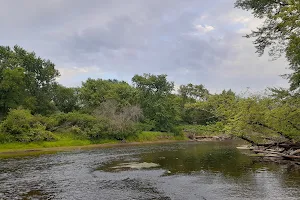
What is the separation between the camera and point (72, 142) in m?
69.0

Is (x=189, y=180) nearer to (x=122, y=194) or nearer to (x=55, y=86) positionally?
(x=122, y=194)

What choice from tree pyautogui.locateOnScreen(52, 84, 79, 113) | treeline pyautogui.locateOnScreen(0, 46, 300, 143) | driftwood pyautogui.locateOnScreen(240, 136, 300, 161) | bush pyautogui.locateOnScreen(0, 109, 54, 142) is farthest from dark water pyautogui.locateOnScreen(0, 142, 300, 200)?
tree pyautogui.locateOnScreen(52, 84, 79, 113)

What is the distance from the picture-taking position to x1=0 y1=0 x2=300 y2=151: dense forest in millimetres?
27569

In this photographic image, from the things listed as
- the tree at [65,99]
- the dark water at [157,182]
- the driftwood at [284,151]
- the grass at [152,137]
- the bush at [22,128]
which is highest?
the tree at [65,99]

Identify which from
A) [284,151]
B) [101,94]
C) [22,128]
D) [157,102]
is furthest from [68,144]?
[284,151]

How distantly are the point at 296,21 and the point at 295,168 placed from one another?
1886 centimetres

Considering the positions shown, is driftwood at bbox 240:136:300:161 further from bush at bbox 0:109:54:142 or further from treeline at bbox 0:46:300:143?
bush at bbox 0:109:54:142

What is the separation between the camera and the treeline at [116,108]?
33.2 m

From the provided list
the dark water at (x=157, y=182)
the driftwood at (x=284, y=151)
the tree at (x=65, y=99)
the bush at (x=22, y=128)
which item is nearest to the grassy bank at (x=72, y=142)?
the bush at (x=22, y=128)

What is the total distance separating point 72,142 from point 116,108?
68.3 feet

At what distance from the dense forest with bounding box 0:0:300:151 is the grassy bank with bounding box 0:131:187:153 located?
0.93 metres

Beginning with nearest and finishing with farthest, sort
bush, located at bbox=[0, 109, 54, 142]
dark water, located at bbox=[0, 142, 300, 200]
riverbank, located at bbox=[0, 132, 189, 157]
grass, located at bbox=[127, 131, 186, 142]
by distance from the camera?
dark water, located at bbox=[0, 142, 300, 200] < riverbank, located at bbox=[0, 132, 189, 157] < bush, located at bbox=[0, 109, 54, 142] < grass, located at bbox=[127, 131, 186, 142]

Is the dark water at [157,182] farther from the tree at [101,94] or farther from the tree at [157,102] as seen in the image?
the tree at [157,102]

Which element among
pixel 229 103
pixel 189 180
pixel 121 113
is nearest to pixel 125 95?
pixel 121 113
